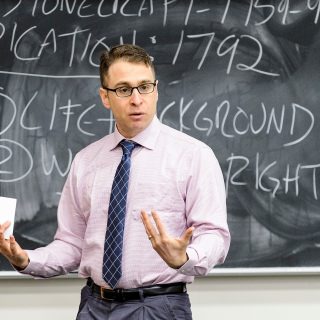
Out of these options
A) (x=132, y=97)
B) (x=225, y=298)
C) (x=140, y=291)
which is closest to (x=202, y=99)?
(x=225, y=298)

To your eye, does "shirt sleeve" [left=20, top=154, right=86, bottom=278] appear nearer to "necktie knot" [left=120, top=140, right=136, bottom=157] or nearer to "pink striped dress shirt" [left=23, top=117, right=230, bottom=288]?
"pink striped dress shirt" [left=23, top=117, right=230, bottom=288]

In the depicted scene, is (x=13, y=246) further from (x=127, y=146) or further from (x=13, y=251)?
(x=127, y=146)

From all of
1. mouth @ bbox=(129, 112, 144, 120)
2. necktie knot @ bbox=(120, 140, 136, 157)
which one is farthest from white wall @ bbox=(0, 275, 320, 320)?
mouth @ bbox=(129, 112, 144, 120)

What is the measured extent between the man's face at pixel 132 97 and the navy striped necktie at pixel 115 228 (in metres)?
0.14

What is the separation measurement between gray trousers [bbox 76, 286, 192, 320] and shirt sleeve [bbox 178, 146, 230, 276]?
17 cm

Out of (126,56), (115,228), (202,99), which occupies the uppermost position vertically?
(202,99)

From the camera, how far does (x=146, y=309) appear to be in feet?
6.53

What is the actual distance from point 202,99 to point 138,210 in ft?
3.52

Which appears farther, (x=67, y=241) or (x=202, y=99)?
(x=202, y=99)

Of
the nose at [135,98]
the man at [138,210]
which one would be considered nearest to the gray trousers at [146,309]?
the man at [138,210]

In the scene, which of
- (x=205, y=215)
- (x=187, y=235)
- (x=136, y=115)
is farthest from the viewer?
(x=136, y=115)

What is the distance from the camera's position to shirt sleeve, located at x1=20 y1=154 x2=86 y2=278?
2195 mm

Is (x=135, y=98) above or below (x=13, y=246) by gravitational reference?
above

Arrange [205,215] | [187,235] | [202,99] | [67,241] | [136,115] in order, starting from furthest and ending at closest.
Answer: [202,99] → [67,241] → [136,115] → [205,215] → [187,235]
